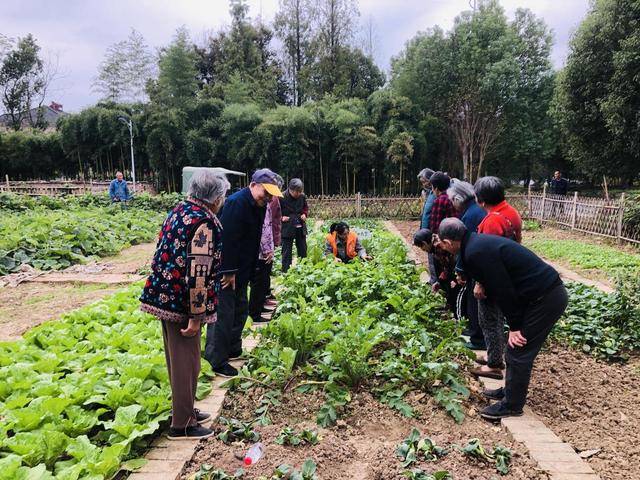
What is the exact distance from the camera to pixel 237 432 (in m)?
2.73

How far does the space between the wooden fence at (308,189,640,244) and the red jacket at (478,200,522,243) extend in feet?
27.3

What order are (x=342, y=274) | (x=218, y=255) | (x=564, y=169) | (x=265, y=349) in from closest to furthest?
(x=218, y=255), (x=265, y=349), (x=342, y=274), (x=564, y=169)

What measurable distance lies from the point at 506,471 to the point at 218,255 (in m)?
1.92

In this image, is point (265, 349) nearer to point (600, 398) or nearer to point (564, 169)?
point (600, 398)

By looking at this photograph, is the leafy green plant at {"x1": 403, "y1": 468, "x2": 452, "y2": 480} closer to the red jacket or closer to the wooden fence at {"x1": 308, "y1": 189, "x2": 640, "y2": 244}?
the red jacket

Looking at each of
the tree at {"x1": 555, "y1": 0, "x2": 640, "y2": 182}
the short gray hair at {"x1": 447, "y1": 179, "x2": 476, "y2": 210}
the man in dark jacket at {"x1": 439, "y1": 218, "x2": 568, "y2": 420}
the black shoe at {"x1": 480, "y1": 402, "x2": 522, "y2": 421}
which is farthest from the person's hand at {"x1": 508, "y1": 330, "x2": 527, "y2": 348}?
the tree at {"x1": 555, "y1": 0, "x2": 640, "y2": 182}

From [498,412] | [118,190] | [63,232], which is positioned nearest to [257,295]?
[498,412]

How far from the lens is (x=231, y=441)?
8.84 feet

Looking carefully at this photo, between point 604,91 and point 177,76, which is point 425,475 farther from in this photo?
point 177,76

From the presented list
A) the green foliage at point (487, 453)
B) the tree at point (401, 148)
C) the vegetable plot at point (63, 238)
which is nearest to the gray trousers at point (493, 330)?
the green foliage at point (487, 453)

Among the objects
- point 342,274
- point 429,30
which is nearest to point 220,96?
point 429,30

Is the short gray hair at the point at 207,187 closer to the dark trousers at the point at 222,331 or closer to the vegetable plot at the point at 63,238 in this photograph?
the dark trousers at the point at 222,331

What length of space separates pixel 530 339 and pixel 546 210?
1369cm

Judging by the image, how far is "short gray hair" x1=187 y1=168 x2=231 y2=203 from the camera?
2.55m
